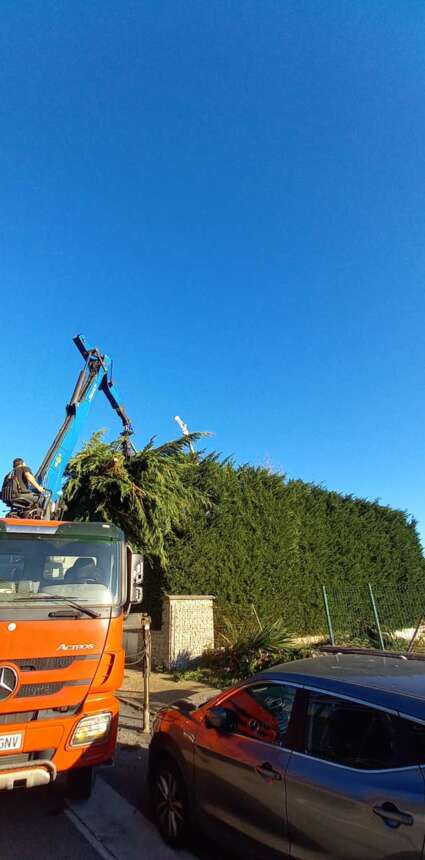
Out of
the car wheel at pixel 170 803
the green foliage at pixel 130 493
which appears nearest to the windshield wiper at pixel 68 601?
the car wheel at pixel 170 803

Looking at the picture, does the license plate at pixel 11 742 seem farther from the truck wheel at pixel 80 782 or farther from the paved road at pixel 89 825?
the truck wheel at pixel 80 782

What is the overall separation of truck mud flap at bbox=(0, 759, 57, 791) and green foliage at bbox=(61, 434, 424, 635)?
743 centimetres

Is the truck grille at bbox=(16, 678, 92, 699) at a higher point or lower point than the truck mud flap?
higher

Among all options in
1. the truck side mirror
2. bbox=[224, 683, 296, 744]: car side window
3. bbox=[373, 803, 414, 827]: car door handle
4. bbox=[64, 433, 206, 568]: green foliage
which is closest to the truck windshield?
the truck side mirror

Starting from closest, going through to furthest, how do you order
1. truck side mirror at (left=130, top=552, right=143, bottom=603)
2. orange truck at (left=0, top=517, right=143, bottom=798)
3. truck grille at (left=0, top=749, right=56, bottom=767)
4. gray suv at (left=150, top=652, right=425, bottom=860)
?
gray suv at (left=150, top=652, right=425, bottom=860) → truck grille at (left=0, top=749, right=56, bottom=767) → orange truck at (left=0, top=517, right=143, bottom=798) → truck side mirror at (left=130, top=552, right=143, bottom=603)

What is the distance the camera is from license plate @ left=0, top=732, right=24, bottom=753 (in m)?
3.88

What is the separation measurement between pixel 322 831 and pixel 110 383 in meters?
13.0

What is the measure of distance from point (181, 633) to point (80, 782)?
22.8ft

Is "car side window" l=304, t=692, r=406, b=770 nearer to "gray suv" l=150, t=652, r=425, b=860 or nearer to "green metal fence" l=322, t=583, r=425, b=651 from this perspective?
"gray suv" l=150, t=652, r=425, b=860

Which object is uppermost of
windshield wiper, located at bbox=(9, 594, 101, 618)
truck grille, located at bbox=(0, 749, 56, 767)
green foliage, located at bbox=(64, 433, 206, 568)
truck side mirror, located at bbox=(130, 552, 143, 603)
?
green foliage, located at bbox=(64, 433, 206, 568)

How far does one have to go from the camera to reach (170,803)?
3.94 m

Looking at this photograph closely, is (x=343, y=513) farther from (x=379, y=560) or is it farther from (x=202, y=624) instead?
(x=202, y=624)

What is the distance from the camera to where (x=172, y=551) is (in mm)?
12195

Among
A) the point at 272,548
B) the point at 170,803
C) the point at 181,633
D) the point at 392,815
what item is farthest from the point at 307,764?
the point at 272,548
